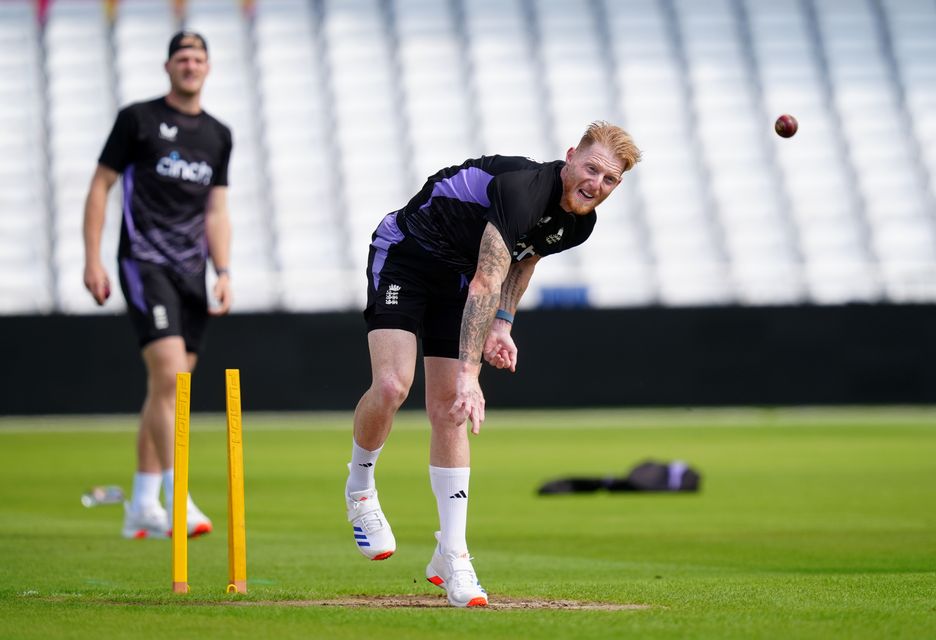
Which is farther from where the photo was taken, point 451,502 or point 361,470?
point 361,470

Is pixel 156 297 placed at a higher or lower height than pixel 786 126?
lower

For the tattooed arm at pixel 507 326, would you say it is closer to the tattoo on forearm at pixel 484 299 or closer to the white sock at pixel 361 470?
the tattoo on forearm at pixel 484 299

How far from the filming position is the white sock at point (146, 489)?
29.2 feet

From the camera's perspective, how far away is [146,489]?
890cm

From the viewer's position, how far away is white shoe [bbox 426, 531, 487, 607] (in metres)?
5.89

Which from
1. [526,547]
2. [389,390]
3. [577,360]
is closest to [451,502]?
[389,390]

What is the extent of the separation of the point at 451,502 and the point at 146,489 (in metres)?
3.17

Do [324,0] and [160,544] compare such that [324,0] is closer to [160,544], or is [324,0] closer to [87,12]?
[87,12]

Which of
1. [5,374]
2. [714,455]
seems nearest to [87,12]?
[5,374]

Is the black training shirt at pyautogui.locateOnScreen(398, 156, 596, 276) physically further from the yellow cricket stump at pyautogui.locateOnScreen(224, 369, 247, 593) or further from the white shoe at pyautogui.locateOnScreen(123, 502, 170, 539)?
the white shoe at pyautogui.locateOnScreen(123, 502, 170, 539)

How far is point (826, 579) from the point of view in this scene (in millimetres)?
6848

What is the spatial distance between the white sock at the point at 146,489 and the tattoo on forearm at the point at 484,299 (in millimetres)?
3594

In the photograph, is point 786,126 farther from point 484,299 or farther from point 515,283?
point 484,299

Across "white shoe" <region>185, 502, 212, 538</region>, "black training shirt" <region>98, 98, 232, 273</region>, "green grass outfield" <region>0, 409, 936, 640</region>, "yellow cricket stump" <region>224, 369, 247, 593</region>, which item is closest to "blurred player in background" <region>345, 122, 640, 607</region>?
"green grass outfield" <region>0, 409, 936, 640</region>
